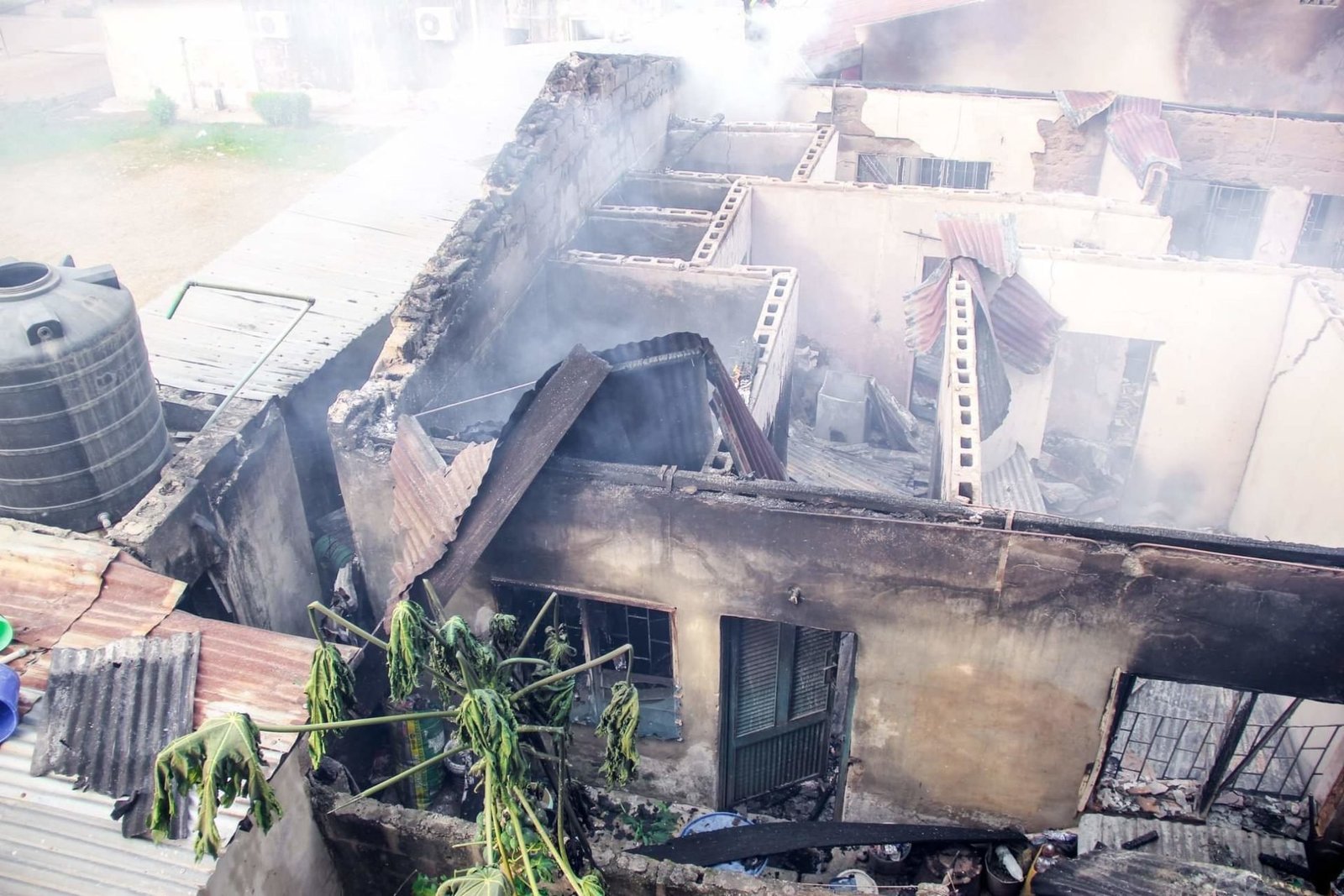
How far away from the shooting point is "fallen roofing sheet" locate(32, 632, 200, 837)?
5.81m

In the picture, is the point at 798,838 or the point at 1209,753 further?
the point at 1209,753

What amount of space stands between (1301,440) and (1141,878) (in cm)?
699

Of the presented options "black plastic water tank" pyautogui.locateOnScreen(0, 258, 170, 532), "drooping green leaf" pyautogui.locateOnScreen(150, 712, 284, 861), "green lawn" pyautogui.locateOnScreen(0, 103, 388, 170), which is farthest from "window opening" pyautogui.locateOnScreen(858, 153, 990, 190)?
"drooping green leaf" pyautogui.locateOnScreen(150, 712, 284, 861)

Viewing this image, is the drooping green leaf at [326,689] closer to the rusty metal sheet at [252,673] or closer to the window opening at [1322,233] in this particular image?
the rusty metal sheet at [252,673]

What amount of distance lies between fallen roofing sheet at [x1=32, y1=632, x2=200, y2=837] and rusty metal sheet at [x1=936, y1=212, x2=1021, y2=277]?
34.0 feet

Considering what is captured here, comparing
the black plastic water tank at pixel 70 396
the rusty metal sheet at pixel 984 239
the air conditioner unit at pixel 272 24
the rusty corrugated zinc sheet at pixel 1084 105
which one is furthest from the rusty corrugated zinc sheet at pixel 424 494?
the air conditioner unit at pixel 272 24

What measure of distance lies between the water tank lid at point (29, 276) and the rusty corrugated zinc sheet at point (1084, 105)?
1600 centimetres

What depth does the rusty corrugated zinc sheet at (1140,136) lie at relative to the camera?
53.0ft

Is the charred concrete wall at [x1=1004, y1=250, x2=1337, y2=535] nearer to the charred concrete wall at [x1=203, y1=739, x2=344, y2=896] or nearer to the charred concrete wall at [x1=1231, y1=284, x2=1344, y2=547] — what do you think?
the charred concrete wall at [x1=1231, y1=284, x2=1344, y2=547]

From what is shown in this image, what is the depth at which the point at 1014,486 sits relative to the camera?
1270cm

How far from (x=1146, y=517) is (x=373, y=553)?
10.9m

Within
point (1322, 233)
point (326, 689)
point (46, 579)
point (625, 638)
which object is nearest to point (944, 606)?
point (625, 638)

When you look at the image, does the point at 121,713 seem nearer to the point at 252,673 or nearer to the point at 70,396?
the point at 252,673

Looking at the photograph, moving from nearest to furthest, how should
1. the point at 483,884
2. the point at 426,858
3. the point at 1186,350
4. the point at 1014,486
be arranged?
the point at 483,884
the point at 426,858
the point at 1014,486
the point at 1186,350
